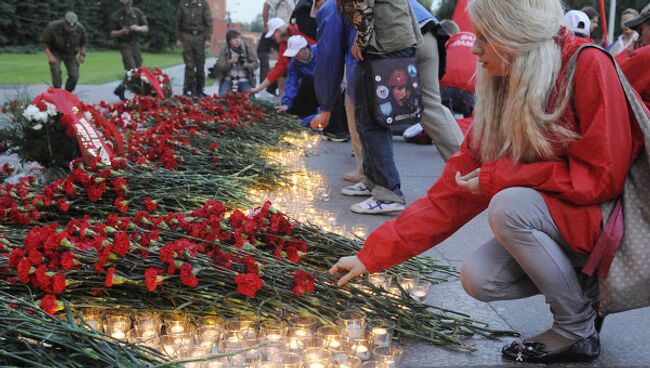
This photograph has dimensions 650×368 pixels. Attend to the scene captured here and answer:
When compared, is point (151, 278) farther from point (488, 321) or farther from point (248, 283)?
point (488, 321)

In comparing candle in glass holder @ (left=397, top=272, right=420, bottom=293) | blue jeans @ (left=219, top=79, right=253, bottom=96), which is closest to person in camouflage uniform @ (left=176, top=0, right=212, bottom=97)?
blue jeans @ (left=219, top=79, right=253, bottom=96)

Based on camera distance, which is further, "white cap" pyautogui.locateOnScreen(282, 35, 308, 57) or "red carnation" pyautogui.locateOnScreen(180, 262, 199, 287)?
"white cap" pyautogui.locateOnScreen(282, 35, 308, 57)

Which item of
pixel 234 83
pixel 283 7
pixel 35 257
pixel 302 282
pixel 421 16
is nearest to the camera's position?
pixel 35 257

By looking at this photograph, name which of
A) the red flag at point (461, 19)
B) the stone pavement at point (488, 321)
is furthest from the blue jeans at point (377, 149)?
the red flag at point (461, 19)

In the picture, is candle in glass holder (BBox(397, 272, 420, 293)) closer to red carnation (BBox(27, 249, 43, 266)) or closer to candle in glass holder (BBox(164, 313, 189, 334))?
candle in glass holder (BBox(164, 313, 189, 334))


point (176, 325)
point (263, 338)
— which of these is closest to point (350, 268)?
point (263, 338)

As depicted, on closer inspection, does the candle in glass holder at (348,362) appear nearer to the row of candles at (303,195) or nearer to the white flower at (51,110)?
the row of candles at (303,195)

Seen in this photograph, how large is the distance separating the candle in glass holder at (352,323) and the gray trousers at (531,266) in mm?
386

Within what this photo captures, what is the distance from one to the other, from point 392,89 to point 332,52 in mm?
624

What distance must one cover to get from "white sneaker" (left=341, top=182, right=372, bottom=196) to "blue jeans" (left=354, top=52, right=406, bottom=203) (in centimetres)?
41

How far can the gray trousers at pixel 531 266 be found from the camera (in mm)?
2320

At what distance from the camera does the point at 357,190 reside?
524cm

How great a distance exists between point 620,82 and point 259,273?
135 centimetres

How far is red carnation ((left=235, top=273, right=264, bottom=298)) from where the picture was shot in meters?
2.45
